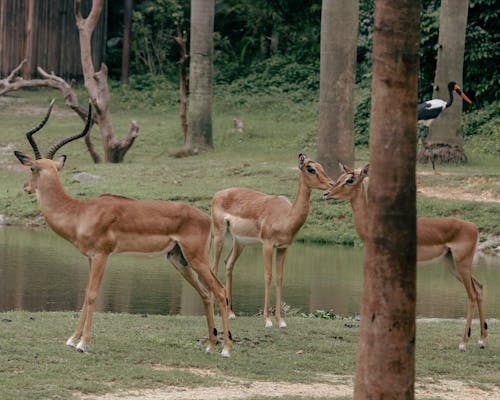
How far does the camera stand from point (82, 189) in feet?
65.7

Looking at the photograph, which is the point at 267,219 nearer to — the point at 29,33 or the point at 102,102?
the point at 102,102

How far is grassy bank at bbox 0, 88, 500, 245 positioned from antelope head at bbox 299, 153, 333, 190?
251 inches

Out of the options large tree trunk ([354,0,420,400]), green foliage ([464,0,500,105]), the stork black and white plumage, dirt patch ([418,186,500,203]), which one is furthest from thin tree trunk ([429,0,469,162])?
large tree trunk ([354,0,420,400])

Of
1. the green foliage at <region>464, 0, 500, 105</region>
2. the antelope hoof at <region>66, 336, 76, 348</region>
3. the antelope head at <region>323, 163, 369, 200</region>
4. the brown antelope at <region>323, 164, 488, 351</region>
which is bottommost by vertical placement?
the antelope hoof at <region>66, 336, 76, 348</region>

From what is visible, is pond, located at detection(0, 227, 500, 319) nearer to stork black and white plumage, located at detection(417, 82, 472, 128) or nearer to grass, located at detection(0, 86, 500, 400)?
grass, located at detection(0, 86, 500, 400)

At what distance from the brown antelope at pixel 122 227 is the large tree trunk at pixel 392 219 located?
328cm

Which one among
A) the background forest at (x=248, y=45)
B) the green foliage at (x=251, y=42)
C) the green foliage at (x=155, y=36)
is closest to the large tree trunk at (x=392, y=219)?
the background forest at (x=248, y=45)

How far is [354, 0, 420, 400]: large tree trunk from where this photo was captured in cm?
597

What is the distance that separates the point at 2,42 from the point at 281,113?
766 centimetres

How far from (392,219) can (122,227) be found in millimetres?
3676

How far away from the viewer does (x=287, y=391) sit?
318 inches

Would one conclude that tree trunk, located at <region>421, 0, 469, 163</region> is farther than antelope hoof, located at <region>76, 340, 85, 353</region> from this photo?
Yes

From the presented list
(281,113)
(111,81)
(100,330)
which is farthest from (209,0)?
(100,330)

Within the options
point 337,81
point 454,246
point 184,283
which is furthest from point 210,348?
point 337,81
